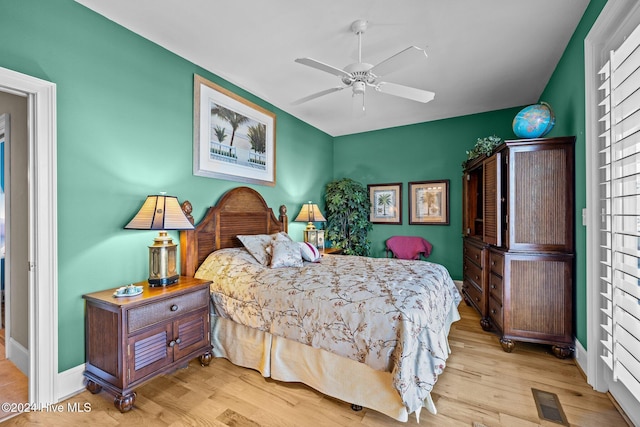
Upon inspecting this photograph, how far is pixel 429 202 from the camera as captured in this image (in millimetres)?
4641

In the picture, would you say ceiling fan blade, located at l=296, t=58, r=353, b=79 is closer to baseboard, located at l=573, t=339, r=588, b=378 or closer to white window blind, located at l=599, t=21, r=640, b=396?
white window blind, located at l=599, t=21, r=640, b=396

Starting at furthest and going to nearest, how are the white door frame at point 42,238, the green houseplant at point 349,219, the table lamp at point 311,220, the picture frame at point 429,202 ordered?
the green houseplant at point 349,219 → the picture frame at point 429,202 → the table lamp at point 311,220 → the white door frame at point 42,238

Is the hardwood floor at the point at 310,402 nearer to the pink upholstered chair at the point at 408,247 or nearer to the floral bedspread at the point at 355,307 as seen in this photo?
the floral bedspread at the point at 355,307

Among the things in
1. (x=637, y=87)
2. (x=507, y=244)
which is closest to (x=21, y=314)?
(x=507, y=244)

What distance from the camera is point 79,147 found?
81.0 inches

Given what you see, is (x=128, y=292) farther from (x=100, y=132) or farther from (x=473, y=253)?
(x=473, y=253)

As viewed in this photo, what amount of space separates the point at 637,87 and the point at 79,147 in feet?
11.5

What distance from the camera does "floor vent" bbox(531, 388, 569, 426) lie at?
1744 mm

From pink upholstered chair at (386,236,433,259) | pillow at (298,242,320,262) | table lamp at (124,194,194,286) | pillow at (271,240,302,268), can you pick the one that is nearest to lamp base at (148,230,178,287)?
table lamp at (124,194,194,286)

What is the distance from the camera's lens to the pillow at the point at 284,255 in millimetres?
2738

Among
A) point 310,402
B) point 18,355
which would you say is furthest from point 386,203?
point 18,355

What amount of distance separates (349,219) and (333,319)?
9.84 feet

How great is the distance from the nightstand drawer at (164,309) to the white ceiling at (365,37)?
2156 mm

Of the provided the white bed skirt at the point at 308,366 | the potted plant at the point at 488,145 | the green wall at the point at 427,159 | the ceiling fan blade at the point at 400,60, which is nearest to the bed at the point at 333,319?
the white bed skirt at the point at 308,366
